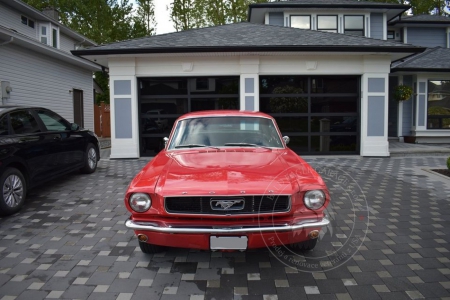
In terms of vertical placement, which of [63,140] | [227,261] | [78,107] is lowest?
[227,261]

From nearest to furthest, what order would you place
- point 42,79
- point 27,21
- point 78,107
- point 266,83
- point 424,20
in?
point 266,83
point 42,79
point 27,21
point 424,20
point 78,107

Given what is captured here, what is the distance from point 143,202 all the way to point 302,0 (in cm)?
1705

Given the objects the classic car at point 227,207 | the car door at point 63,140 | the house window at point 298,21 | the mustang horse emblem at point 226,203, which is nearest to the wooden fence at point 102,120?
the house window at point 298,21

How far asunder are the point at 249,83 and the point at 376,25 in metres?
9.37

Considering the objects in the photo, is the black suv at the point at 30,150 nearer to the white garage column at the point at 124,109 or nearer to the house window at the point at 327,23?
the white garage column at the point at 124,109

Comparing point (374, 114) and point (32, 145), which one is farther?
point (374, 114)

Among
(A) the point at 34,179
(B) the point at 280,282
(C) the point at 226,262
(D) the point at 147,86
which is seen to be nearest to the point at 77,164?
(A) the point at 34,179

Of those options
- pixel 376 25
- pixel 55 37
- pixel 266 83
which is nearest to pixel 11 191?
pixel 266 83

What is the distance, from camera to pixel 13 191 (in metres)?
5.30

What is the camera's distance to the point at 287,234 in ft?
10.0

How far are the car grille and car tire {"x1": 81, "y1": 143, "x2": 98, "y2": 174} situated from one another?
Result: 226 inches

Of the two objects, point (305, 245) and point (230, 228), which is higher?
point (230, 228)

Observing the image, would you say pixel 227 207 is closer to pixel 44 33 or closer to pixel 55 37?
pixel 44 33

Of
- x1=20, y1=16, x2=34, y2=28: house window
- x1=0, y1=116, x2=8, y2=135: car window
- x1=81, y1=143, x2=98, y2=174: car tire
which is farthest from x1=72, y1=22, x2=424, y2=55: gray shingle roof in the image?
x1=20, y1=16, x2=34, y2=28: house window
